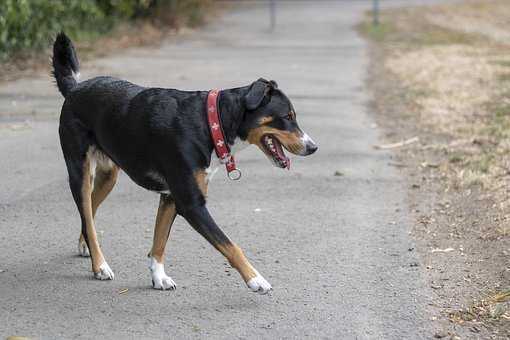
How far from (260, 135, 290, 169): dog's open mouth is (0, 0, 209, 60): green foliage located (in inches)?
296

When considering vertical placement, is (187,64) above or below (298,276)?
below

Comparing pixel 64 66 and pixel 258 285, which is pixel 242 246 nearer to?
pixel 258 285

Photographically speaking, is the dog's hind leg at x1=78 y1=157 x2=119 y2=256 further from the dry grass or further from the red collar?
the dry grass

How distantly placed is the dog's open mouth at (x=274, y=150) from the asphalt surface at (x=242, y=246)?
78cm

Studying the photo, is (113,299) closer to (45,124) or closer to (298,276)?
(298,276)

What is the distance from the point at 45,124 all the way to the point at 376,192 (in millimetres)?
4388

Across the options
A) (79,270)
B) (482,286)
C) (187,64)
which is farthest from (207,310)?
(187,64)

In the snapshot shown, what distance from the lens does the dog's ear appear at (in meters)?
5.07

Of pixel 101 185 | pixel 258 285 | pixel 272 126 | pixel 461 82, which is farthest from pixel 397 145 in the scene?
pixel 258 285

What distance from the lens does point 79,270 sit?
5719 millimetres

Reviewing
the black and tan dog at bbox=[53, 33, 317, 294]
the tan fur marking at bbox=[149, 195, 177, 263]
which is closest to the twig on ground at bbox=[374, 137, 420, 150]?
the black and tan dog at bbox=[53, 33, 317, 294]

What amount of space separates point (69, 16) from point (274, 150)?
13.5 m

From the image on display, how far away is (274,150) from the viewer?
17.1 feet

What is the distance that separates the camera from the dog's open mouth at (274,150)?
17.1ft
